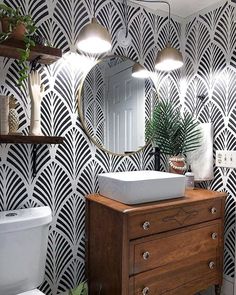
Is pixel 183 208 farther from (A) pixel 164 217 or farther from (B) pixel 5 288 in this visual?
(B) pixel 5 288

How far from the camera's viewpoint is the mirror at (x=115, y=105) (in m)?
1.74

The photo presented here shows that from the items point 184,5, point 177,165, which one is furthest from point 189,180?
point 184,5

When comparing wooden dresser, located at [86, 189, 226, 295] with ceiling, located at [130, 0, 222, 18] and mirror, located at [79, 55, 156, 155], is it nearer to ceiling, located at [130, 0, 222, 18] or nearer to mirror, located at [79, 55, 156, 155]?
mirror, located at [79, 55, 156, 155]

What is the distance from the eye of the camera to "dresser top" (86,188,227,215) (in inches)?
55.0

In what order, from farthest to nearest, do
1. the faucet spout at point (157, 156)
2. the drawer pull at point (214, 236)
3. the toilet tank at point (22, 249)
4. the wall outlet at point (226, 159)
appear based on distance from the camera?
the faucet spout at point (157, 156)
the wall outlet at point (226, 159)
the drawer pull at point (214, 236)
the toilet tank at point (22, 249)

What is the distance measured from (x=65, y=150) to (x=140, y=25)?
112 centimetres

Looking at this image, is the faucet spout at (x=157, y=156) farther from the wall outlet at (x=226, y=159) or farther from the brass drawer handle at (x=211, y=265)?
the brass drawer handle at (x=211, y=265)

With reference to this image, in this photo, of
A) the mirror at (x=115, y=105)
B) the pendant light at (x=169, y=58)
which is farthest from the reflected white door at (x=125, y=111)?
the pendant light at (x=169, y=58)

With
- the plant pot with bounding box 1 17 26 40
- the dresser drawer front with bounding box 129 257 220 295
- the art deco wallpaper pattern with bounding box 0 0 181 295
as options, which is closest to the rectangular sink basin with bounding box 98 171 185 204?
Answer: the art deco wallpaper pattern with bounding box 0 0 181 295

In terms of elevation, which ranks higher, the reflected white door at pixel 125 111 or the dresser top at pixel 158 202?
the reflected white door at pixel 125 111

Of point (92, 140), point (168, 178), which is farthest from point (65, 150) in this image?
point (168, 178)

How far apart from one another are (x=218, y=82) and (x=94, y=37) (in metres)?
1.03

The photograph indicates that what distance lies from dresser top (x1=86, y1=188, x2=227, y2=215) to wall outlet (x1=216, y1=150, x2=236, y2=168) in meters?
0.22

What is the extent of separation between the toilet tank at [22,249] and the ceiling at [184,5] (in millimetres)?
1675
